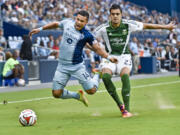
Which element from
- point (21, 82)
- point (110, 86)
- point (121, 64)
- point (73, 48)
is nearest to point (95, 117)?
point (110, 86)

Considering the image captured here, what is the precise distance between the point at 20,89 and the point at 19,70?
1305 mm

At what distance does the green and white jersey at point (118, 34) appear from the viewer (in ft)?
35.0

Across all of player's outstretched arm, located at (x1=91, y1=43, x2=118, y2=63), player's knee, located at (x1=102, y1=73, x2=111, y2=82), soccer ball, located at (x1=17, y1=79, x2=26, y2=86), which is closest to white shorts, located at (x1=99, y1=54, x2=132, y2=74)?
player's knee, located at (x1=102, y1=73, x2=111, y2=82)

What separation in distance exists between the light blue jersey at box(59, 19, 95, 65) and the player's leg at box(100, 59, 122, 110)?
2.29 feet

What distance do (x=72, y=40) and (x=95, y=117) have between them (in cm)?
168

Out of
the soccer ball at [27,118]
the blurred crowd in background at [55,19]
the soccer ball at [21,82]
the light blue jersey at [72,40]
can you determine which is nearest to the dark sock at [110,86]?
the light blue jersey at [72,40]

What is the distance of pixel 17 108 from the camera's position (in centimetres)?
1260

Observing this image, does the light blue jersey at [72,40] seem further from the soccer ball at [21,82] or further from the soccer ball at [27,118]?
the soccer ball at [21,82]

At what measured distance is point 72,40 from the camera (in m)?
10.2

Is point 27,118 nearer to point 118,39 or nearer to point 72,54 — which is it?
point 72,54

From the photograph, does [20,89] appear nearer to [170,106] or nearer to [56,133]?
[170,106]

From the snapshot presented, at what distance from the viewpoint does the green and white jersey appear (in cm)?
1066

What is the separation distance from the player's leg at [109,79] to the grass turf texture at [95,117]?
1.28ft

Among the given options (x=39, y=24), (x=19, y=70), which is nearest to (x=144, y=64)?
(x=39, y=24)
